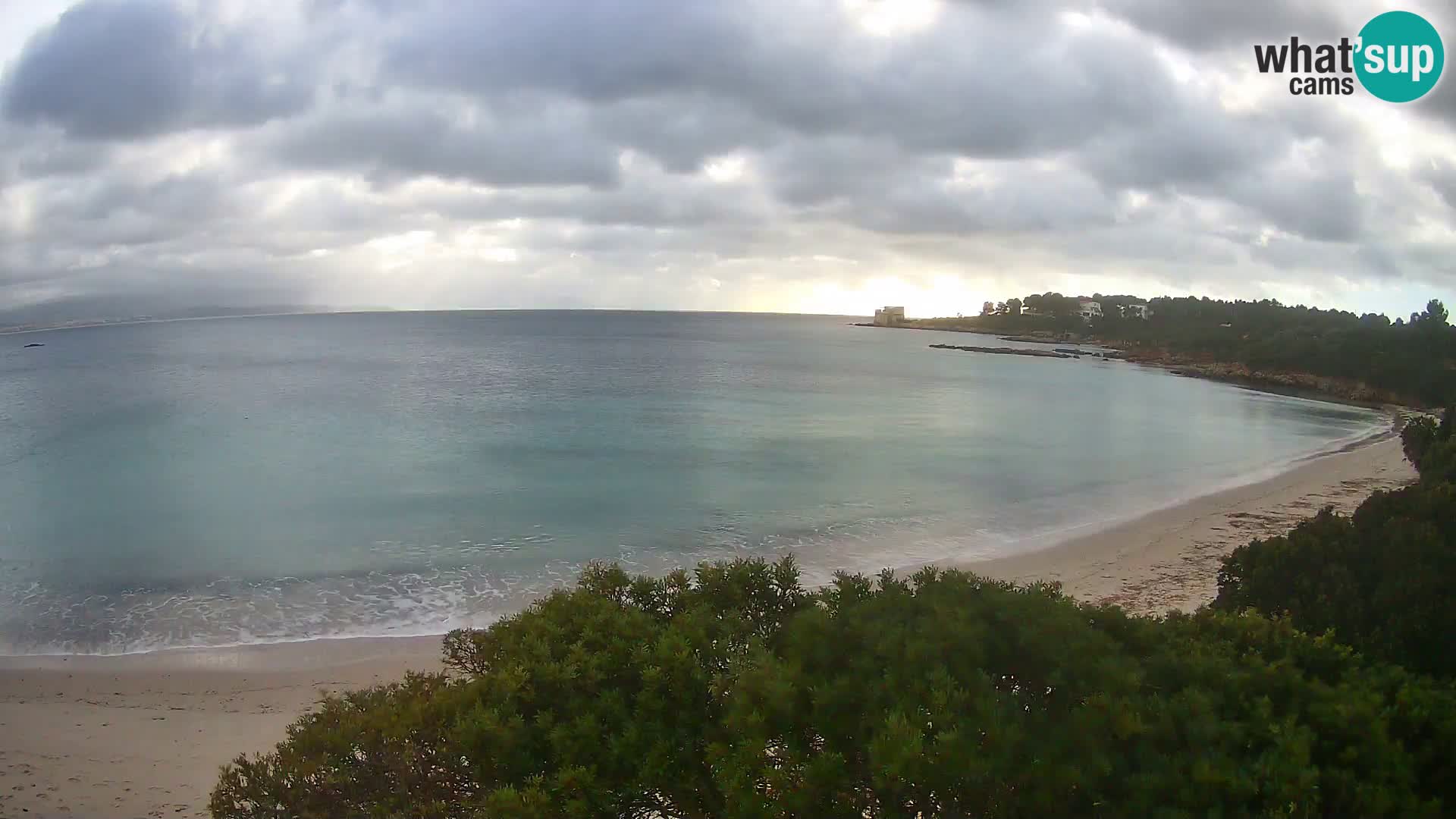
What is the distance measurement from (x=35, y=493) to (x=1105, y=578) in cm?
2849

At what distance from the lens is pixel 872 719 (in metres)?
4.20

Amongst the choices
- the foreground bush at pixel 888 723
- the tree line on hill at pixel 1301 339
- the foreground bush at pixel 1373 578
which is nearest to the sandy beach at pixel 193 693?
the foreground bush at pixel 888 723

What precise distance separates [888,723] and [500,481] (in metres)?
23.1

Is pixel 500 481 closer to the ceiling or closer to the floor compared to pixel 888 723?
closer to the floor

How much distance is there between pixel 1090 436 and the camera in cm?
3678

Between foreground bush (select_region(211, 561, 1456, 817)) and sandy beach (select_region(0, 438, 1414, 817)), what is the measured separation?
14.8 feet

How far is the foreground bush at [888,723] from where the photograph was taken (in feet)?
12.7

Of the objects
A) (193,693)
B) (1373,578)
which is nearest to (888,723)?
(1373,578)

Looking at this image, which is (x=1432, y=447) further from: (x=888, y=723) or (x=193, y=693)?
(x=193, y=693)

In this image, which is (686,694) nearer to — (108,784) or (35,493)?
(108,784)

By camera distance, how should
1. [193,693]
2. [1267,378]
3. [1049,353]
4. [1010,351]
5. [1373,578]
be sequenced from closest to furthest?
1. [1373,578]
2. [193,693]
3. [1267,378]
4. [1049,353]
5. [1010,351]

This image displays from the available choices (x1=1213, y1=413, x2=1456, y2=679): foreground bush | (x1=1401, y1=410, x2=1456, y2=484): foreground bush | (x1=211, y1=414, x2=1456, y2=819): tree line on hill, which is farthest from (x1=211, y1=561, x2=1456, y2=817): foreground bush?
(x1=1401, y1=410, x2=1456, y2=484): foreground bush

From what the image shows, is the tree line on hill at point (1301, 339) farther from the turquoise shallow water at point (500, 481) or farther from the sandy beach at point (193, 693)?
the sandy beach at point (193, 693)

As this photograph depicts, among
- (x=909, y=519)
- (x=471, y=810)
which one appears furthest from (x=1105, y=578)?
(x=471, y=810)
